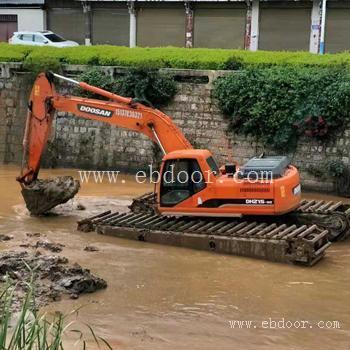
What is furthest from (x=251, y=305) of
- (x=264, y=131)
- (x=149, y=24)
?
(x=149, y=24)

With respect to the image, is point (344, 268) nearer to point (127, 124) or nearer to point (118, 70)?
point (127, 124)

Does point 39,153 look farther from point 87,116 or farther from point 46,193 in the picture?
point 87,116

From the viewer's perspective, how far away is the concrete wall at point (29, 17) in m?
30.7

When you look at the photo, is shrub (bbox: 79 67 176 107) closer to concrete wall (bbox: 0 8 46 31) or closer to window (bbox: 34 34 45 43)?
window (bbox: 34 34 45 43)

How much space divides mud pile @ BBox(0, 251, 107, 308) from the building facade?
65.2 feet

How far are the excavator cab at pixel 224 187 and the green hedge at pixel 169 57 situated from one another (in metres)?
6.45

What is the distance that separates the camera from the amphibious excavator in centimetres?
952

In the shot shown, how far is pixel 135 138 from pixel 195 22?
12124mm

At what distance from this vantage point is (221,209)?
10.2 m

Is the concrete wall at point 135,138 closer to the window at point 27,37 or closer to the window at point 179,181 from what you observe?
the window at point 179,181

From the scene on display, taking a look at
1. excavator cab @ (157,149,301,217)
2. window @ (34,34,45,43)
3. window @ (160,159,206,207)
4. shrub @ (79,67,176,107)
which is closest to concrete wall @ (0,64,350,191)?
shrub @ (79,67,176,107)

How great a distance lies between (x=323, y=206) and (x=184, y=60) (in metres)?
7.94

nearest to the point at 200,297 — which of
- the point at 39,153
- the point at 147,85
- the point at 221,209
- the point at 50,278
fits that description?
the point at 50,278

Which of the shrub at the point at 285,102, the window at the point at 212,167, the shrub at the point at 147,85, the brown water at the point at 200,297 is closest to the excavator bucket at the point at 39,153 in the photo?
the brown water at the point at 200,297
